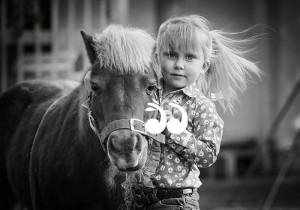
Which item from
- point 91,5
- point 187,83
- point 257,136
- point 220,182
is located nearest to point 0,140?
point 187,83

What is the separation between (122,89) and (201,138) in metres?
0.49

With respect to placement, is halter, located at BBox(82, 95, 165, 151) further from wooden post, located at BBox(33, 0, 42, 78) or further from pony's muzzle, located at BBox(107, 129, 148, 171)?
wooden post, located at BBox(33, 0, 42, 78)

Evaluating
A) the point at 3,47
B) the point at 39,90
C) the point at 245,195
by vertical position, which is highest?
the point at 39,90

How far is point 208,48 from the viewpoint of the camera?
11.3 feet

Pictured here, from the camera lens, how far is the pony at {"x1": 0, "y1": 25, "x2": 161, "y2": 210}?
3.17 metres

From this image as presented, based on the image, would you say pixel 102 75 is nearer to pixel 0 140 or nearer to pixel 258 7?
pixel 0 140

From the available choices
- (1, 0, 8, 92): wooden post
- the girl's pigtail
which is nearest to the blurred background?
(1, 0, 8, 92): wooden post

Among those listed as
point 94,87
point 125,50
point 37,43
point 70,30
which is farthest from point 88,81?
point 37,43

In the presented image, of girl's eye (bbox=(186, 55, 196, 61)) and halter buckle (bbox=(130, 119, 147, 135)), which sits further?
girl's eye (bbox=(186, 55, 196, 61))

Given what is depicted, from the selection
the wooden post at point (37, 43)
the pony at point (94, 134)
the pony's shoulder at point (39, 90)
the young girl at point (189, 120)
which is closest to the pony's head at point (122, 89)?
the pony at point (94, 134)

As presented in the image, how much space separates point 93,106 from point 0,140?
2.13 meters

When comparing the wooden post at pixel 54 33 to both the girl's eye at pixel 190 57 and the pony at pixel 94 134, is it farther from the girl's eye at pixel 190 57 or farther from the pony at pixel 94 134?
the girl's eye at pixel 190 57

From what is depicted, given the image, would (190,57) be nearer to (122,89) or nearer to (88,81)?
(122,89)

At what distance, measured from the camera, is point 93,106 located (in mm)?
3422
